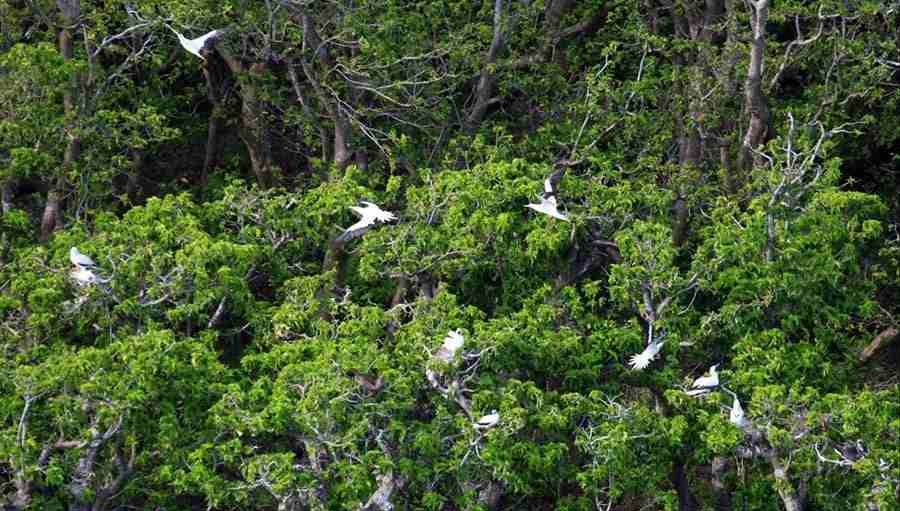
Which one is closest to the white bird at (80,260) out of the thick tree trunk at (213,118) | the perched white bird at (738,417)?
the thick tree trunk at (213,118)

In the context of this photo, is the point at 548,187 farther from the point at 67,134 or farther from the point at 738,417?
the point at 67,134

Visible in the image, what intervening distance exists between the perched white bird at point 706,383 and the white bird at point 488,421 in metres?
1.59

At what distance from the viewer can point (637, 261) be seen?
16.4 metres

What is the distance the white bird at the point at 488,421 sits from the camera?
15172 mm

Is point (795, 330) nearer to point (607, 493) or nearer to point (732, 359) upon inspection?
point (732, 359)

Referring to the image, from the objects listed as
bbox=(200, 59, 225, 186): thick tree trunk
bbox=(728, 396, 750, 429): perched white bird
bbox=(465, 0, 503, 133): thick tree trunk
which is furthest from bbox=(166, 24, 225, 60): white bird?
bbox=(728, 396, 750, 429): perched white bird

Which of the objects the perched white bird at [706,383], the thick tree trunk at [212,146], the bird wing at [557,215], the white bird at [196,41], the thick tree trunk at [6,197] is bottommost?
the thick tree trunk at [212,146]

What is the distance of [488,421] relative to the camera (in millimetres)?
15195

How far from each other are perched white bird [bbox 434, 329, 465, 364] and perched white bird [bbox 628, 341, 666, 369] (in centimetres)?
144

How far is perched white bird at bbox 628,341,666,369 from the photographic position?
16.1m

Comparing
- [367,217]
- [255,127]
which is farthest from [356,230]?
[255,127]

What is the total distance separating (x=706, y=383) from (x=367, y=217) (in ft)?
9.94

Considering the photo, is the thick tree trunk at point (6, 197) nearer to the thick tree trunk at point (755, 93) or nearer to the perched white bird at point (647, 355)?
the perched white bird at point (647, 355)

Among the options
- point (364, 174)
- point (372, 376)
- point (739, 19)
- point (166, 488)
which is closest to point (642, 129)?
point (739, 19)
